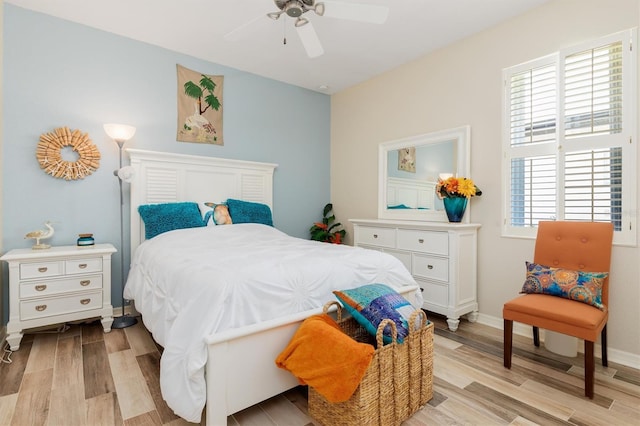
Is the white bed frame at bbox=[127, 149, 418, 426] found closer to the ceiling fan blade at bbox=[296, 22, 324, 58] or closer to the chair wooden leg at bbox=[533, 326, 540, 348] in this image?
the chair wooden leg at bbox=[533, 326, 540, 348]

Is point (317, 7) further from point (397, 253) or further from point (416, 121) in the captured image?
point (397, 253)

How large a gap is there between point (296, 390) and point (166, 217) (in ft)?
6.59

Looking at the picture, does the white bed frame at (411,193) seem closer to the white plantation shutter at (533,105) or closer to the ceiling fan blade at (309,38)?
the white plantation shutter at (533,105)

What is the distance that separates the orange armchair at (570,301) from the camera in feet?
6.17

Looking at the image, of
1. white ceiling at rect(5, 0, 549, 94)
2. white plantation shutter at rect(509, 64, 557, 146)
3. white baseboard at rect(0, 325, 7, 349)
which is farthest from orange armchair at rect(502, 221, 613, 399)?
white baseboard at rect(0, 325, 7, 349)

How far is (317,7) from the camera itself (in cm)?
216

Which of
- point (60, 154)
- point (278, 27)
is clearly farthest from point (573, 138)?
point (60, 154)

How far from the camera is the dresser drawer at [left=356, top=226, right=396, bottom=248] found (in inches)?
136

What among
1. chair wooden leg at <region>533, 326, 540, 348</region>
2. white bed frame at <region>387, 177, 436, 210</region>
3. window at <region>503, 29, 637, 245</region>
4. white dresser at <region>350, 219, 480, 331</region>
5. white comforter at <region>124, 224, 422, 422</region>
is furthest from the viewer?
white bed frame at <region>387, 177, 436, 210</region>

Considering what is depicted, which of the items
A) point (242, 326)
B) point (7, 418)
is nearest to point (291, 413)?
point (242, 326)

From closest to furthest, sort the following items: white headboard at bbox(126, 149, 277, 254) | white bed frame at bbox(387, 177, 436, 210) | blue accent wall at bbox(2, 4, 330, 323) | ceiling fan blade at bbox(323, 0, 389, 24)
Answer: ceiling fan blade at bbox(323, 0, 389, 24) < blue accent wall at bbox(2, 4, 330, 323) < white headboard at bbox(126, 149, 277, 254) < white bed frame at bbox(387, 177, 436, 210)

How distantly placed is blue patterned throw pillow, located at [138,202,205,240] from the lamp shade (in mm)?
647

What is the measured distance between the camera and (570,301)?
2.13 metres

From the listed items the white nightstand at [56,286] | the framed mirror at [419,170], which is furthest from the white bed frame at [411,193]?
the white nightstand at [56,286]
